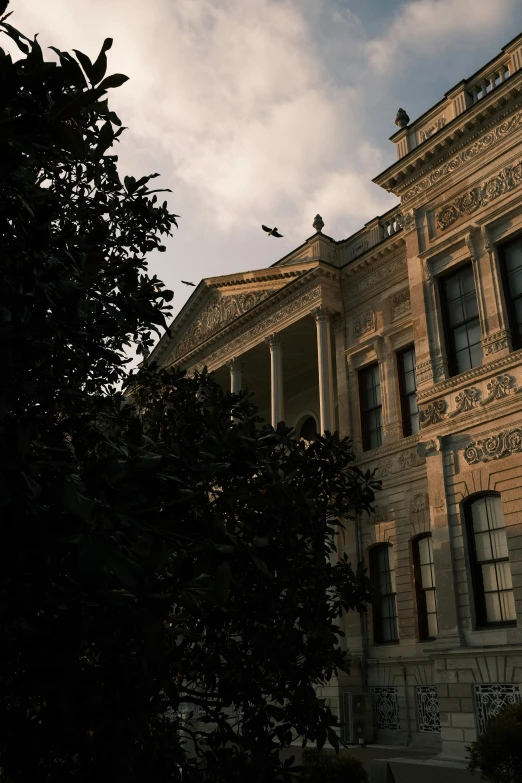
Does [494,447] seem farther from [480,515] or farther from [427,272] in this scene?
[427,272]

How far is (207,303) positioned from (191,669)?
2228 cm

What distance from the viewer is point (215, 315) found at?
26.2m

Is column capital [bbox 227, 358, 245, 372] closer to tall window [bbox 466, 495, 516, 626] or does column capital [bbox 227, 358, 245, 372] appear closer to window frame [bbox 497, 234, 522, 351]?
window frame [bbox 497, 234, 522, 351]

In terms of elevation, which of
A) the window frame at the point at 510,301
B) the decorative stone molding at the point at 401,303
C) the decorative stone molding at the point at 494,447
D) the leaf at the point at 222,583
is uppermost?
the decorative stone molding at the point at 401,303

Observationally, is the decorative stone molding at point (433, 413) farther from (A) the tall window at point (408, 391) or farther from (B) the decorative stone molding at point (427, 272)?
(B) the decorative stone molding at point (427, 272)

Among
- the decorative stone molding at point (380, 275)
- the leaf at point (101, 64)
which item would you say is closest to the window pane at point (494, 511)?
the decorative stone molding at point (380, 275)

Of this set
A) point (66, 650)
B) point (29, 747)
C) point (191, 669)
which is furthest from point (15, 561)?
point (191, 669)

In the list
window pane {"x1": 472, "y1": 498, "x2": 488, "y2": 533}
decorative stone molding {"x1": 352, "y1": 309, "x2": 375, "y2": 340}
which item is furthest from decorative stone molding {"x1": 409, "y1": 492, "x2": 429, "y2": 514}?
decorative stone molding {"x1": 352, "y1": 309, "x2": 375, "y2": 340}

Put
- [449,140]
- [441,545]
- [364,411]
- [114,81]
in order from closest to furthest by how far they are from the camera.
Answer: [114,81] → [441,545] → [449,140] → [364,411]

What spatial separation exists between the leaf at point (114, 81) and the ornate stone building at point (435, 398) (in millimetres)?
12664

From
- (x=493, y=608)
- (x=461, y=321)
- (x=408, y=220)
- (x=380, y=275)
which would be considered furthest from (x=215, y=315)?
(x=493, y=608)

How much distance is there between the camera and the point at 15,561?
8.83 feet

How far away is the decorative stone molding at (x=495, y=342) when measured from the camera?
574 inches

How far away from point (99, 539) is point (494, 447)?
524 inches
